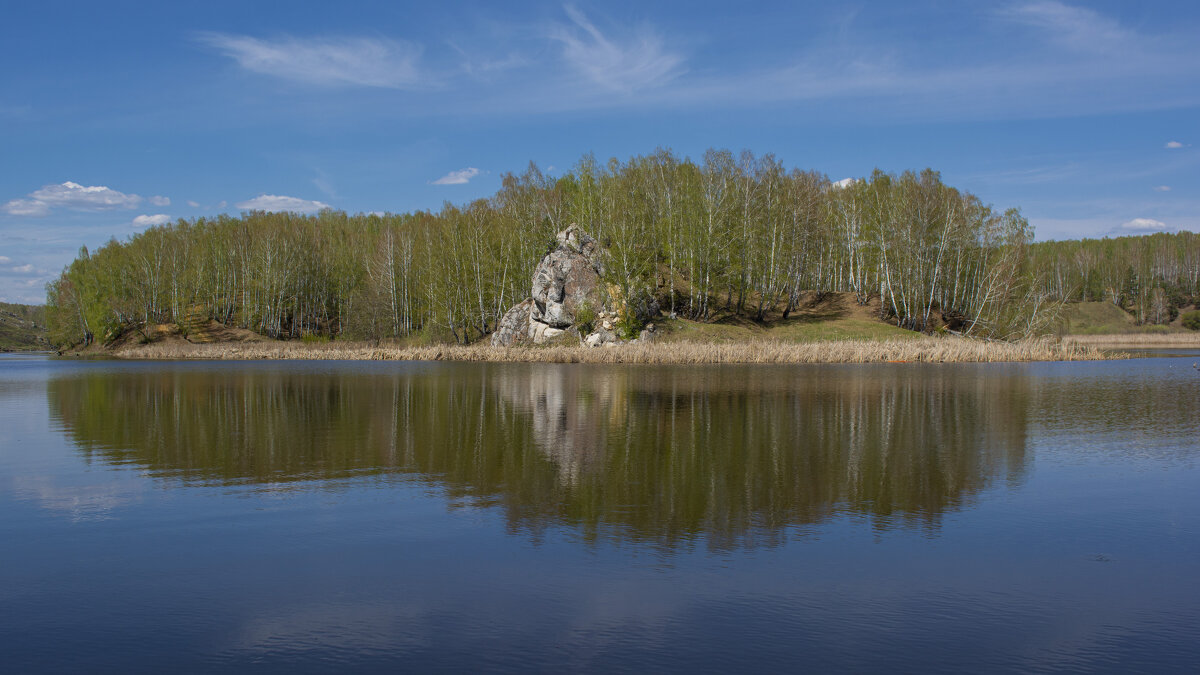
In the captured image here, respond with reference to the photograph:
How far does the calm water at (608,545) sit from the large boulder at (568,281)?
44614mm

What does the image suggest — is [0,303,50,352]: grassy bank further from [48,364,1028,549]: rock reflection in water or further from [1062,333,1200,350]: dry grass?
[1062,333,1200,350]: dry grass

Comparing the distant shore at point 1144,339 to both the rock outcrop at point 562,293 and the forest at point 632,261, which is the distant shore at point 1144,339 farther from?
the rock outcrop at point 562,293

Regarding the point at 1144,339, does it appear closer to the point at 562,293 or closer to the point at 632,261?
the point at 632,261

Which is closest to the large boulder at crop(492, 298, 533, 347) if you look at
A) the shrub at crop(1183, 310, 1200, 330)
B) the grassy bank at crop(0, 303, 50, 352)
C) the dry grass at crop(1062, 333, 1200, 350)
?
the dry grass at crop(1062, 333, 1200, 350)

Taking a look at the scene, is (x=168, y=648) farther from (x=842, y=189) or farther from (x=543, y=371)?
(x=842, y=189)

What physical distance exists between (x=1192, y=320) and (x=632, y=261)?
104369mm

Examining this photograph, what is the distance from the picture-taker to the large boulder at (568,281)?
6631 centimetres

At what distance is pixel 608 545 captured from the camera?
9.70m

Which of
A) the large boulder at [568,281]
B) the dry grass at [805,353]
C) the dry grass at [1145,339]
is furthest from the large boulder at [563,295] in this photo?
the dry grass at [1145,339]

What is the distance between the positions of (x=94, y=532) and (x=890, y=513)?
36.0ft

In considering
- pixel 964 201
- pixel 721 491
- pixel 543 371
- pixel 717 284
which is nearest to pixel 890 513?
pixel 721 491

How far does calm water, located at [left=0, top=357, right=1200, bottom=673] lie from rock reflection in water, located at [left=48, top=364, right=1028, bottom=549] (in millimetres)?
111

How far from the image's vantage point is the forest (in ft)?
214

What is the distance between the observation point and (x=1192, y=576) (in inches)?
341
